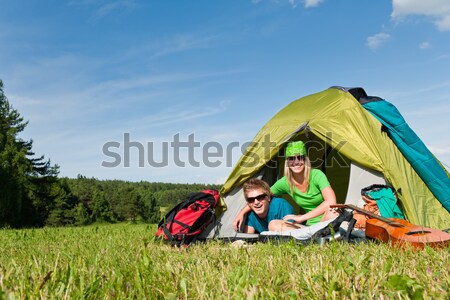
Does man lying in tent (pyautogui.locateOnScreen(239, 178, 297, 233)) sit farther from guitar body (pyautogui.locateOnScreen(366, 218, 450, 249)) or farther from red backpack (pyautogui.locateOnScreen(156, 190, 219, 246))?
guitar body (pyautogui.locateOnScreen(366, 218, 450, 249))

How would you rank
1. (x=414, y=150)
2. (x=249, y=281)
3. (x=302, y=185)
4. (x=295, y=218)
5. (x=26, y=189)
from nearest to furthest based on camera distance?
1. (x=249, y=281)
2. (x=295, y=218)
3. (x=302, y=185)
4. (x=414, y=150)
5. (x=26, y=189)

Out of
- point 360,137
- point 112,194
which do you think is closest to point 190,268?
point 360,137

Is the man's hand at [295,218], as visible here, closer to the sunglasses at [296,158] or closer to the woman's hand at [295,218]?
the woman's hand at [295,218]

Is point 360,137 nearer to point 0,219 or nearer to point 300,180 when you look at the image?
point 300,180

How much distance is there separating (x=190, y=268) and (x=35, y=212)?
36.3 meters

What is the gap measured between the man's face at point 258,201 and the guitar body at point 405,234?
147 cm

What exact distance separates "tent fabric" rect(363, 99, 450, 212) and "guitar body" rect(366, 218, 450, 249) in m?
1.83

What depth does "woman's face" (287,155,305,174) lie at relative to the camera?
5070mm

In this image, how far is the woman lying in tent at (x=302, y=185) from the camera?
4922 millimetres

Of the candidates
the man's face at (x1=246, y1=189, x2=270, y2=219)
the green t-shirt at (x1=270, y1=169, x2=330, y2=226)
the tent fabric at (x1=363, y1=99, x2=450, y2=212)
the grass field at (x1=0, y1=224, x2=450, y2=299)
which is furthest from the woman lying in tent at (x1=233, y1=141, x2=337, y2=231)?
the grass field at (x1=0, y1=224, x2=450, y2=299)

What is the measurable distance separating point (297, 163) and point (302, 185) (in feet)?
0.98

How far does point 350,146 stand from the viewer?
508 centimetres

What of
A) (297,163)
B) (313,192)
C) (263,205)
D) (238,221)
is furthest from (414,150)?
(238,221)

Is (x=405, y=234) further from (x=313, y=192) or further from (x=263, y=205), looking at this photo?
(x=263, y=205)
